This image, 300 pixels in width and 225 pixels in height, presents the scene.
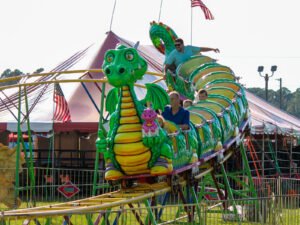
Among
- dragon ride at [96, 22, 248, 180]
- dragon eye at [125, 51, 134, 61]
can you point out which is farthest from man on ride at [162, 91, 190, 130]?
dragon eye at [125, 51, 134, 61]

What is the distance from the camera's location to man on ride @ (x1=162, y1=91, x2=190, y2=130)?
11.2 m

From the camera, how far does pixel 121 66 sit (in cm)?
1001

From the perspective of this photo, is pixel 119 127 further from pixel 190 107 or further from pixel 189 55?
pixel 189 55

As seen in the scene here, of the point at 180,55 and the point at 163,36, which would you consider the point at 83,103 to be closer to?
the point at 163,36

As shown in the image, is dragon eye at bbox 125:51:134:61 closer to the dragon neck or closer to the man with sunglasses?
the man with sunglasses

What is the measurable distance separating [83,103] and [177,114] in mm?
11342

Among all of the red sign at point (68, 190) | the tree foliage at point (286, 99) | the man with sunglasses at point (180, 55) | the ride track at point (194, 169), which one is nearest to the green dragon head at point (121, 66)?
the ride track at point (194, 169)

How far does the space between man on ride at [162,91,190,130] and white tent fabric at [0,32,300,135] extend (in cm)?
748

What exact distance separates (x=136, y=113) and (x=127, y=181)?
0.87m

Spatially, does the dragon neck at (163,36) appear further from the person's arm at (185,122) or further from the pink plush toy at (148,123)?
the pink plush toy at (148,123)

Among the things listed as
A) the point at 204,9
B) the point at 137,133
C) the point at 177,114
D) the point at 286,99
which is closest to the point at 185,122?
the point at 177,114

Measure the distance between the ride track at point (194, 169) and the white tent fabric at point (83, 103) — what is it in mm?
5017

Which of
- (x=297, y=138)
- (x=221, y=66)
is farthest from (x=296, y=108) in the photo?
(x=221, y=66)

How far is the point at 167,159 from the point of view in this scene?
33.5 ft
